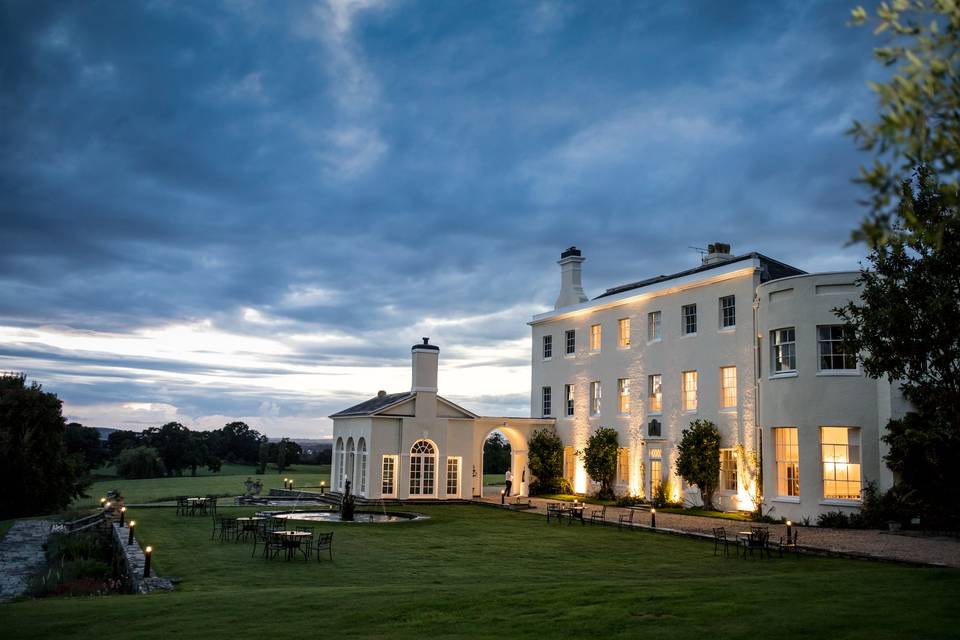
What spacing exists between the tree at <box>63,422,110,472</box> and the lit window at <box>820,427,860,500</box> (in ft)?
194

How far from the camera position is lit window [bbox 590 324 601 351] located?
38938 mm

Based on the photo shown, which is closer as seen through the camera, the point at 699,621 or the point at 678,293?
the point at 699,621

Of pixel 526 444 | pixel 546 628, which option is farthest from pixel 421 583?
pixel 526 444

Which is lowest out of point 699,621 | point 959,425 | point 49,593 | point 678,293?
point 49,593

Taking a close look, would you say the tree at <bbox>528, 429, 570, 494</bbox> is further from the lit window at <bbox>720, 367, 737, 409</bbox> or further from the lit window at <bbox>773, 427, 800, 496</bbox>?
the lit window at <bbox>773, 427, 800, 496</bbox>

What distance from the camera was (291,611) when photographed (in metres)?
11.6

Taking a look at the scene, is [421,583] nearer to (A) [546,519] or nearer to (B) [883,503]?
(A) [546,519]

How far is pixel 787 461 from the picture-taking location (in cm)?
2709

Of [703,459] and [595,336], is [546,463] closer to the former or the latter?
[595,336]

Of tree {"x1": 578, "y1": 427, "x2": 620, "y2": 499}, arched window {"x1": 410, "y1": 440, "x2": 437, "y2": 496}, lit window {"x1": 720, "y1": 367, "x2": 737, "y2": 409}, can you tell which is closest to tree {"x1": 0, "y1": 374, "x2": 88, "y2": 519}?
arched window {"x1": 410, "y1": 440, "x2": 437, "y2": 496}

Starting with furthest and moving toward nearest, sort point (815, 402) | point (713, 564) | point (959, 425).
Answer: point (815, 402) → point (713, 564) → point (959, 425)

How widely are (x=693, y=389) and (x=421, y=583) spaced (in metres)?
20.6

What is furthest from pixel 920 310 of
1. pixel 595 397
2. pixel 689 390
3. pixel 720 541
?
pixel 595 397

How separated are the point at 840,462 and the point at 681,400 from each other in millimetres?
8393
